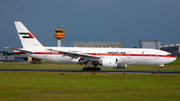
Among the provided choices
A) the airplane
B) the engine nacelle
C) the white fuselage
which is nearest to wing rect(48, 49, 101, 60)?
the airplane

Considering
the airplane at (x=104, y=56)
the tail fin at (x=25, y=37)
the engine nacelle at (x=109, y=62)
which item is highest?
the tail fin at (x=25, y=37)

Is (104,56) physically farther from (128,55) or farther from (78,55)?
(78,55)

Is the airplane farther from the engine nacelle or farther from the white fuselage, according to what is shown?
the engine nacelle

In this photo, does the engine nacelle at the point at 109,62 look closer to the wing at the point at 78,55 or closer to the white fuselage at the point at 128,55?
the wing at the point at 78,55

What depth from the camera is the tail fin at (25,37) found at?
35375 millimetres

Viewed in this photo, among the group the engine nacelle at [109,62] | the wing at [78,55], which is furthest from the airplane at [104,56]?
the engine nacelle at [109,62]

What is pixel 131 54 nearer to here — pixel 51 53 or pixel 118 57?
pixel 118 57

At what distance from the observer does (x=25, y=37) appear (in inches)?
1395

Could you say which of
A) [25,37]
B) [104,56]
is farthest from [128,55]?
[25,37]

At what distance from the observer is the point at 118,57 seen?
33.2 m

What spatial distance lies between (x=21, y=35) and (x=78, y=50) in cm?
885

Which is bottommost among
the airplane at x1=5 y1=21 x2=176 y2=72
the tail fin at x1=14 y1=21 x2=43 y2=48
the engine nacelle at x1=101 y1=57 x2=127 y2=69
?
the engine nacelle at x1=101 y1=57 x2=127 y2=69

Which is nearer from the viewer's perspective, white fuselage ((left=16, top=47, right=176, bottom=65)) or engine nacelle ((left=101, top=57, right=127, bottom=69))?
engine nacelle ((left=101, top=57, right=127, bottom=69))

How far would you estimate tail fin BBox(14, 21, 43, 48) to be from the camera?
3538 centimetres
